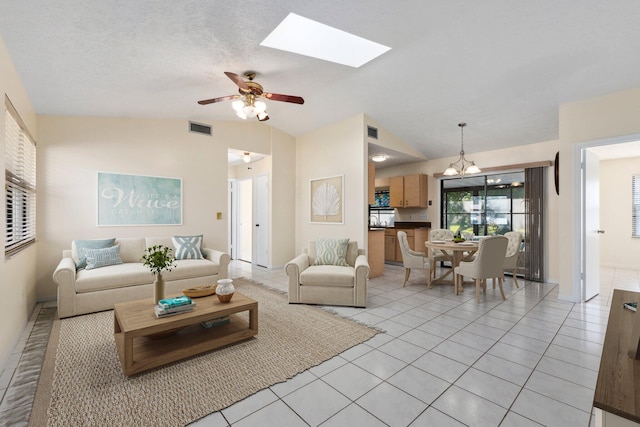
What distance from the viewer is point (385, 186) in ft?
24.2

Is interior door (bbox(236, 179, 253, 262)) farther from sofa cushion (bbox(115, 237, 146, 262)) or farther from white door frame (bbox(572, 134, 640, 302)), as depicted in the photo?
white door frame (bbox(572, 134, 640, 302))

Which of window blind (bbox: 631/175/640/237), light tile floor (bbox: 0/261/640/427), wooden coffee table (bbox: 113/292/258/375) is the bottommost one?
light tile floor (bbox: 0/261/640/427)

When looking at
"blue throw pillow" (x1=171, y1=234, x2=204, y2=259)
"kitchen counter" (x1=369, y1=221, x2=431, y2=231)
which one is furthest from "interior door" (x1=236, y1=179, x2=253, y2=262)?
"kitchen counter" (x1=369, y1=221, x2=431, y2=231)

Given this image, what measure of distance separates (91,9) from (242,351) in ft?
9.77

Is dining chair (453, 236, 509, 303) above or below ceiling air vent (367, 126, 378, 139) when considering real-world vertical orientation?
below

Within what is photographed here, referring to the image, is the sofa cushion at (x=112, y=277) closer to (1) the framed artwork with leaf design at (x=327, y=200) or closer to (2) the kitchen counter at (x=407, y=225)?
(1) the framed artwork with leaf design at (x=327, y=200)

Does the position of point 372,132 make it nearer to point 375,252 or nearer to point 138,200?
point 375,252

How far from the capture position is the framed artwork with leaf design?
532cm

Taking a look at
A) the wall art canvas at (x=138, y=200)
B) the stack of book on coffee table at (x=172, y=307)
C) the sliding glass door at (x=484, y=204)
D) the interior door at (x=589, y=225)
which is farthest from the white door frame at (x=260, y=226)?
the interior door at (x=589, y=225)

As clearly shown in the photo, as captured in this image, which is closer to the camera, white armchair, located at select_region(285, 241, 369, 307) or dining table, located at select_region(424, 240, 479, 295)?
white armchair, located at select_region(285, 241, 369, 307)

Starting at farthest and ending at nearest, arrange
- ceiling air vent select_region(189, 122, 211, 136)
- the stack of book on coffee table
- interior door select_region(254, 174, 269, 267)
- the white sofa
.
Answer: interior door select_region(254, 174, 269, 267)
ceiling air vent select_region(189, 122, 211, 136)
the white sofa
the stack of book on coffee table

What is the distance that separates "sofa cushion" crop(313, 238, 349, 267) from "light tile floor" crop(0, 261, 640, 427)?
77cm

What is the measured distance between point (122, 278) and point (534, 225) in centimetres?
661

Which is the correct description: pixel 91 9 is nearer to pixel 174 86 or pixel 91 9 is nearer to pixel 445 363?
pixel 174 86
